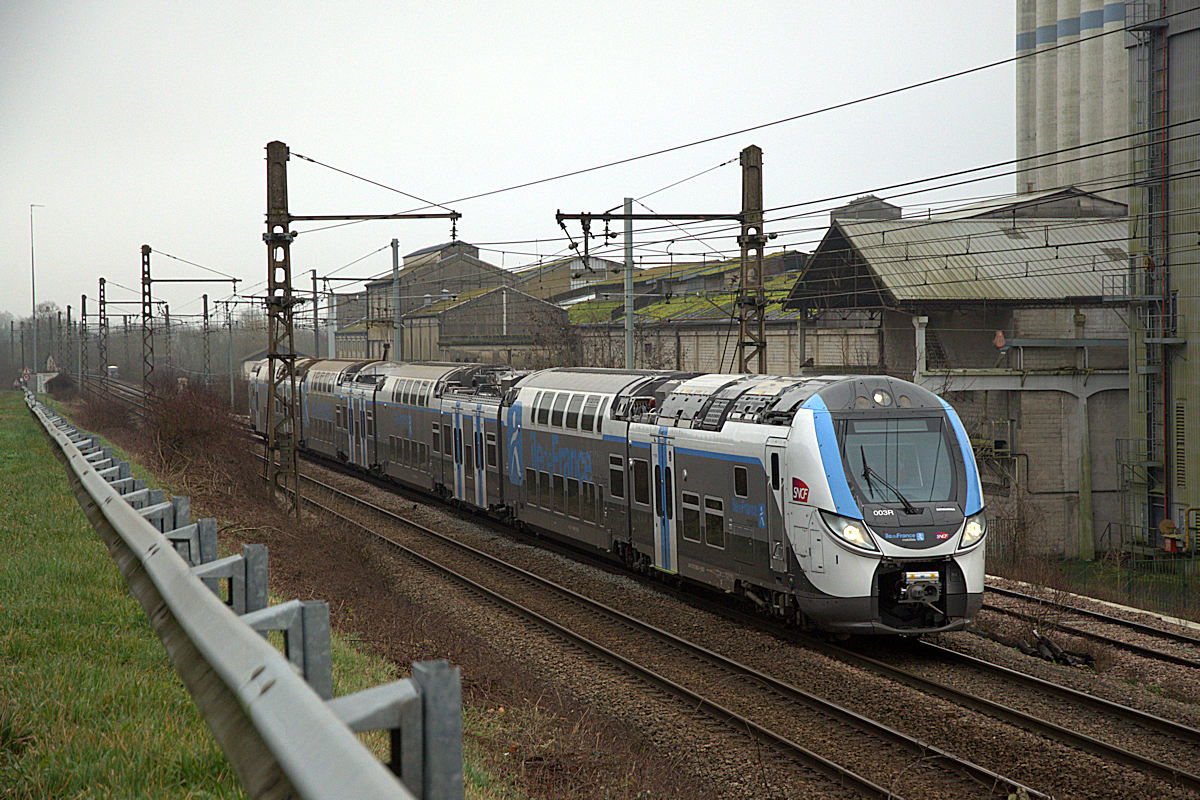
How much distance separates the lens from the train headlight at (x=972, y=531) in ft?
42.5

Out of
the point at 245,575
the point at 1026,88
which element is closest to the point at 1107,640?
the point at 245,575

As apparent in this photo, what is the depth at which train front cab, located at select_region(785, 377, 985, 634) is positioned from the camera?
41.5 ft

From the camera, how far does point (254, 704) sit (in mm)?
3133

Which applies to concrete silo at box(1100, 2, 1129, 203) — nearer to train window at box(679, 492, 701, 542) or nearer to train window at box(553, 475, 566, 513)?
train window at box(553, 475, 566, 513)

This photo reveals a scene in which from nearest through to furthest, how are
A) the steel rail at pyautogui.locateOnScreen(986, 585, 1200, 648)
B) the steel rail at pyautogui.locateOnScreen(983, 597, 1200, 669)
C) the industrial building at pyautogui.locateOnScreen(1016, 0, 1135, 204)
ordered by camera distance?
the steel rail at pyautogui.locateOnScreen(983, 597, 1200, 669) < the steel rail at pyautogui.locateOnScreen(986, 585, 1200, 648) < the industrial building at pyautogui.locateOnScreen(1016, 0, 1135, 204)

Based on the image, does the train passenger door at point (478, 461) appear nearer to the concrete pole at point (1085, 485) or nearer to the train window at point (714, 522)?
the train window at point (714, 522)

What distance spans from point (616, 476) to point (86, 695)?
13.0 m

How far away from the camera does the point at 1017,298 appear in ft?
112

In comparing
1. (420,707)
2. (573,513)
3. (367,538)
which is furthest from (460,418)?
(420,707)

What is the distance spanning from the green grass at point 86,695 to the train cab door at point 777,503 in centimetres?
777

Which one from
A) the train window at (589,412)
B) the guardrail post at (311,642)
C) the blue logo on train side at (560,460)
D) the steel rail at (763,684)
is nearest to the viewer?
the guardrail post at (311,642)

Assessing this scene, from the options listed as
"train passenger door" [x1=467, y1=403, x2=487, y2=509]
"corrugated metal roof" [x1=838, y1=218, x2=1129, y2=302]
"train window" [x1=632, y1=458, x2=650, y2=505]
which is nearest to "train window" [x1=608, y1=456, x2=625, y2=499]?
"train window" [x1=632, y1=458, x2=650, y2=505]

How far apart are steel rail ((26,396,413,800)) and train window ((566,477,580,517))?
14.1 meters

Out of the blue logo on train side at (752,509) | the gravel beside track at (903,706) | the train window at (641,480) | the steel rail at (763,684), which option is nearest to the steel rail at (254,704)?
the gravel beside track at (903,706)
